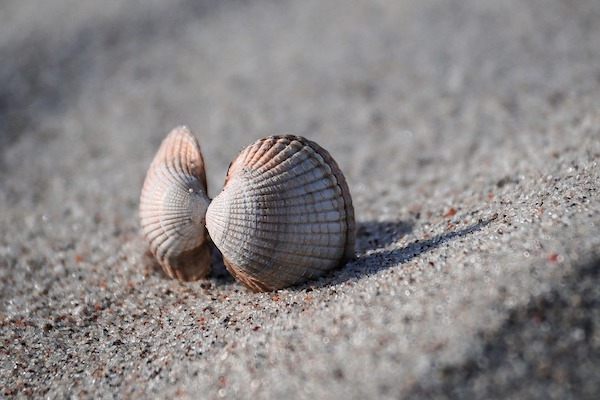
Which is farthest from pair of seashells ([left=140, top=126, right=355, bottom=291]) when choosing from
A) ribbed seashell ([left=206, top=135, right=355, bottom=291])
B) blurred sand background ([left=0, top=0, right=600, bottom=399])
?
blurred sand background ([left=0, top=0, right=600, bottom=399])

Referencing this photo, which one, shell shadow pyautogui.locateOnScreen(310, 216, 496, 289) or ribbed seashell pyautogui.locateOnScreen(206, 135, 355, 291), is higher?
ribbed seashell pyautogui.locateOnScreen(206, 135, 355, 291)

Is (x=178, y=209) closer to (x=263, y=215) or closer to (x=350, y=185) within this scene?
(x=263, y=215)

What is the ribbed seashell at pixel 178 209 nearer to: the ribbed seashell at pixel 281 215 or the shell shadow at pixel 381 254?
the ribbed seashell at pixel 281 215

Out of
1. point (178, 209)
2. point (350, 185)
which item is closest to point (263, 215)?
point (178, 209)

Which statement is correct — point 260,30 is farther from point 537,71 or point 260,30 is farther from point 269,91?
point 537,71

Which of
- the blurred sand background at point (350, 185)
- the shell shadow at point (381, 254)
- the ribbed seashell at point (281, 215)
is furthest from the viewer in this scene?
the shell shadow at point (381, 254)

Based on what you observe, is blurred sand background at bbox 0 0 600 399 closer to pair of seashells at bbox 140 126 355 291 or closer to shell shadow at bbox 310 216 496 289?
shell shadow at bbox 310 216 496 289

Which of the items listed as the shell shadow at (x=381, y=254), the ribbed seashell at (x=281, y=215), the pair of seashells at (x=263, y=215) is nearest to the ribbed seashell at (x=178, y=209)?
the pair of seashells at (x=263, y=215)

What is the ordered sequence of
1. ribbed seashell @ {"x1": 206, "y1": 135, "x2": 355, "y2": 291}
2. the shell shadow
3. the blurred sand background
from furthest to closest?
the shell shadow → ribbed seashell @ {"x1": 206, "y1": 135, "x2": 355, "y2": 291} → the blurred sand background
